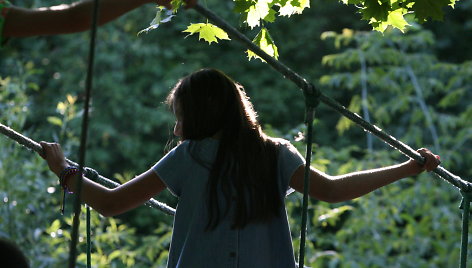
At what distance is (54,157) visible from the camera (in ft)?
5.63

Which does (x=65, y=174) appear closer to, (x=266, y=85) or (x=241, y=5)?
(x=241, y=5)

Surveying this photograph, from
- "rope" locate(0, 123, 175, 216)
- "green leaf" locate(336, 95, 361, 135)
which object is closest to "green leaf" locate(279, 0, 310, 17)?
"rope" locate(0, 123, 175, 216)

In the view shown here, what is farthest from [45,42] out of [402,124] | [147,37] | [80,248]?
[80,248]

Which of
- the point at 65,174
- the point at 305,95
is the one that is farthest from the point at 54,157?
the point at 305,95

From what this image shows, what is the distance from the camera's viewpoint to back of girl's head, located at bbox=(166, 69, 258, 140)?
63.7 inches

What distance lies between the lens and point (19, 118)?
3.95m

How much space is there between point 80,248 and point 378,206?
1.78 metres

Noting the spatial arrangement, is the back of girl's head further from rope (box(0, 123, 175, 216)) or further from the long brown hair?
rope (box(0, 123, 175, 216))

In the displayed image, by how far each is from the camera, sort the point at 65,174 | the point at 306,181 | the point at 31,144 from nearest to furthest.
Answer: the point at 306,181
the point at 65,174
the point at 31,144

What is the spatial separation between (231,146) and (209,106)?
0.09 m

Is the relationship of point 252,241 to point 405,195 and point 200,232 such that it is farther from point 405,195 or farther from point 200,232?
point 405,195

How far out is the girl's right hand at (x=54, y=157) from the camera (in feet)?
5.60

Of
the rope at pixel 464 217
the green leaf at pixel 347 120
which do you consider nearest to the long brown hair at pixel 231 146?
the rope at pixel 464 217

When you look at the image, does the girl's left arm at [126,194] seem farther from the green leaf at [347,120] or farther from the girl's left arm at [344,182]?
the green leaf at [347,120]
